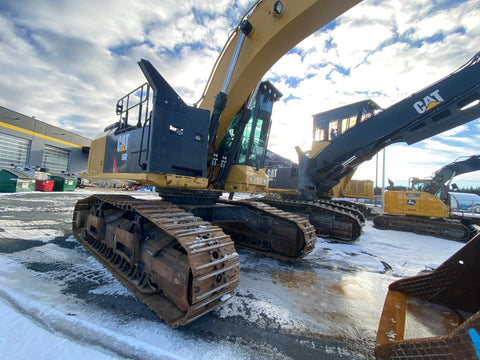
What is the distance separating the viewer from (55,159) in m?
32.4

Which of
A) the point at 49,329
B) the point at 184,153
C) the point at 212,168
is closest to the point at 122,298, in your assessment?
the point at 49,329

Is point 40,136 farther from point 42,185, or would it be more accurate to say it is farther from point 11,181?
point 11,181

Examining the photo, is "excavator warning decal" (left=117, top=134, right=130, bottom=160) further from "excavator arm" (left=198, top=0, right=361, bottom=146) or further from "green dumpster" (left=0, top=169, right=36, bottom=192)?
"green dumpster" (left=0, top=169, right=36, bottom=192)

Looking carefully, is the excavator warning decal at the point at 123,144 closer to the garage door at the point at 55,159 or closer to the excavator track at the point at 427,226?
the excavator track at the point at 427,226

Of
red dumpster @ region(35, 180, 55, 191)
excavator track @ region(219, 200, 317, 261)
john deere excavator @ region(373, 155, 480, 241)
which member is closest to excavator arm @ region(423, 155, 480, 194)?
john deere excavator @ region(373, 155, 480, 241)

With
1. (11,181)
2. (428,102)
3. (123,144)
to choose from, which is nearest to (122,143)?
(123,144)

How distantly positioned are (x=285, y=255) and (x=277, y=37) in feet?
12.7

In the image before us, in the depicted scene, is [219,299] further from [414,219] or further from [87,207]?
[414,219]

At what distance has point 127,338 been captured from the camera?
1997 millimetres

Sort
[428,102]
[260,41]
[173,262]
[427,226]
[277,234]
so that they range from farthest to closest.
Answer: [427,226], [428,102], [277,234], [260,41], [173,262]

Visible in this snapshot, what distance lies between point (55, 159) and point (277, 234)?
39.4 meters

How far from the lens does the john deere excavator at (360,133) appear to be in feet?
18.0

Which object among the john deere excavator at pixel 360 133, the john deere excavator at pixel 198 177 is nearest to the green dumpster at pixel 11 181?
the john deere excavator at pixel 198 177

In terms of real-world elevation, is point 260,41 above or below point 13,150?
below
